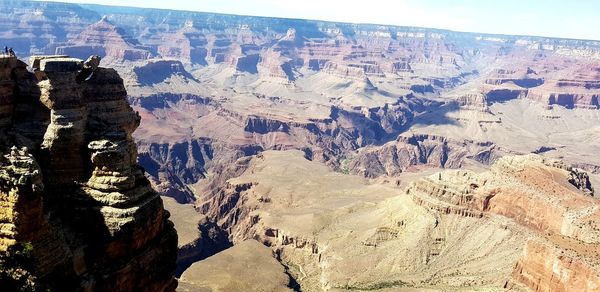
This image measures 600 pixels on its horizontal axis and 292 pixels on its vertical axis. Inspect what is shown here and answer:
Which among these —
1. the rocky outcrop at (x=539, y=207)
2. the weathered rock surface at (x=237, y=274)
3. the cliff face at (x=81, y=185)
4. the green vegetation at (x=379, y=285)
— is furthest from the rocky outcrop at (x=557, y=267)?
the cliff face at (x=81, y=185)

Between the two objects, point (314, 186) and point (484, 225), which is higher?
point (484, 225)

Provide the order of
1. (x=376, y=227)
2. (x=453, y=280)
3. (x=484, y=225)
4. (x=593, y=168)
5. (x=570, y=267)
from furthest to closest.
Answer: (x=593, y=168) < (x=376, y=227) < (x=484, y=225) < (x=453, y=280) < (x=570, y=267)

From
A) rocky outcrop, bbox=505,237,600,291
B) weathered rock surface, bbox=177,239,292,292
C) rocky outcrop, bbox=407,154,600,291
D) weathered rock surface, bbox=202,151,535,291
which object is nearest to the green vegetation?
weathered rock surface, bbox=202,151,535,291

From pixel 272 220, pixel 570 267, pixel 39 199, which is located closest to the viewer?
pixel 39 199

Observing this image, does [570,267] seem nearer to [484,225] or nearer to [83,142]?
[484,225]

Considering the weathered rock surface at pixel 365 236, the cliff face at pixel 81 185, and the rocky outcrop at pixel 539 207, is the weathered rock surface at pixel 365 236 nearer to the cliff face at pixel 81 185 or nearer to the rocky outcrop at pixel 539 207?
the rocky outcrop at pixel 539 207

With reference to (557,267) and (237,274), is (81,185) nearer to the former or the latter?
(237,274)

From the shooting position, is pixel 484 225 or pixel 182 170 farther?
pixel 182 170

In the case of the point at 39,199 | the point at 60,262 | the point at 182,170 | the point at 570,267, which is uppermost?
the point at 39,199

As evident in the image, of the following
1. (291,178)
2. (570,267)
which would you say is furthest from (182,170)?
(570,267)

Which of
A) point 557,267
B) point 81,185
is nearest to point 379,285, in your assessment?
point 557,267
